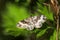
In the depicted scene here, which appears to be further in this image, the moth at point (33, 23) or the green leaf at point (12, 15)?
the green leaf at point (12, 15)

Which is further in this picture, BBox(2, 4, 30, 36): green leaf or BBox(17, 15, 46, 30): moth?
BBox(2, 4, 30, 36): green leaf

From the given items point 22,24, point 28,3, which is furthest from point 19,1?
point 22,24

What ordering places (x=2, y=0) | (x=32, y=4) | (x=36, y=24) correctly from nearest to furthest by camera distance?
(x=36, y=24), (x=32, y=4), (x=2, y=0)

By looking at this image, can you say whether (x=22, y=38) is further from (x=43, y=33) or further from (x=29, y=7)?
(x=43, y=33)

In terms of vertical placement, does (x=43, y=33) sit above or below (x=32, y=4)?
below

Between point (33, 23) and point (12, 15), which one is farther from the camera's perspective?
point (12, 15)

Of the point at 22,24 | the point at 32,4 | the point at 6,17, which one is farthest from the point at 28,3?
the point at 22,24

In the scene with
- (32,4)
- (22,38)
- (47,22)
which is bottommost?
(22,38)

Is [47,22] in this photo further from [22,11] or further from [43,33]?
[22,11]

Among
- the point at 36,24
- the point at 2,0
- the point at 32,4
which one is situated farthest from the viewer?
the point at 2,0

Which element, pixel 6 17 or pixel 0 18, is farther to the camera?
pixel 0 18
